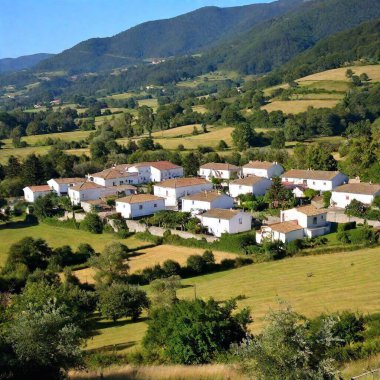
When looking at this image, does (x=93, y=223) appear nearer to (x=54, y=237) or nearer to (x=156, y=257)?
(x=54, y=237)

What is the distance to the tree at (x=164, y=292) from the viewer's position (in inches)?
942

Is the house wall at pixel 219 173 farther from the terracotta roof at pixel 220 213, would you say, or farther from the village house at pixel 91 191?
the terracotta roof at pixel 220 213

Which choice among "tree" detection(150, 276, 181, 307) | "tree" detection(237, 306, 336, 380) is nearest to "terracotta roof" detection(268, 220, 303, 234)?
"tree" detection(150, 276, 181, 307)

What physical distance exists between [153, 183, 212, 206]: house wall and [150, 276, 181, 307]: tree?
71.1ft

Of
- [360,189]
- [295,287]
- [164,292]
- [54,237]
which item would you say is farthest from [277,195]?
[164,292]

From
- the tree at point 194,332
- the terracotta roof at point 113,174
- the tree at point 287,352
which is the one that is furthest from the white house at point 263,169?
the tree at point 287,352

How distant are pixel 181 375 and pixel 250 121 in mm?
80539

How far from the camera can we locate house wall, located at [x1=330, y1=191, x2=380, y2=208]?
41375 millimetres

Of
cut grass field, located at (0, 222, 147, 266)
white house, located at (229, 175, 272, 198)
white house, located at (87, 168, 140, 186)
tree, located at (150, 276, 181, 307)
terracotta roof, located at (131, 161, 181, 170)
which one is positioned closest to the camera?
tree, located at (150, 276, 181, 307)

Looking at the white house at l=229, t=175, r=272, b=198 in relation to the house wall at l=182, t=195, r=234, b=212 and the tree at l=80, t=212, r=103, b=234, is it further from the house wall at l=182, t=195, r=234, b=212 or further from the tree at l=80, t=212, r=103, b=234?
the tree at l=80, t=212, r=103, b=234

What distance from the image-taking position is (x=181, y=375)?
1314 centimetres

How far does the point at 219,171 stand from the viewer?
58406 mm

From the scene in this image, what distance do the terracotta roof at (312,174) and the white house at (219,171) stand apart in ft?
21.9

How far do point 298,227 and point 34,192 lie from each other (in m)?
27.9
